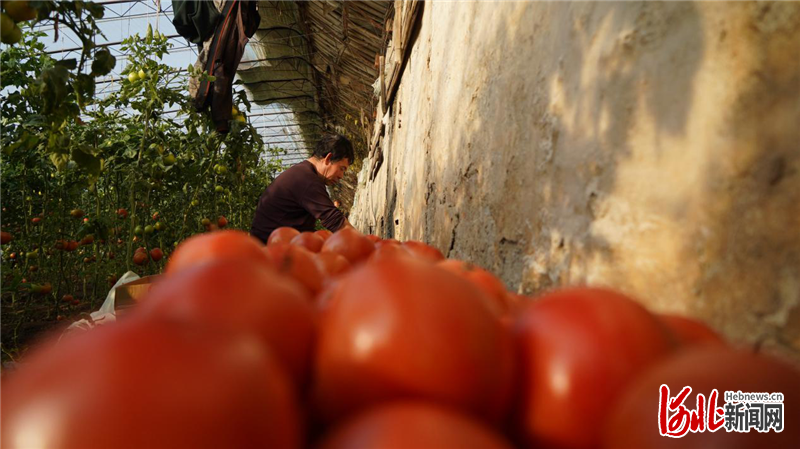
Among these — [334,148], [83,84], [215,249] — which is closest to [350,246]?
[215,249]

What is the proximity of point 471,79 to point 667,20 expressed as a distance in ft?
4.62

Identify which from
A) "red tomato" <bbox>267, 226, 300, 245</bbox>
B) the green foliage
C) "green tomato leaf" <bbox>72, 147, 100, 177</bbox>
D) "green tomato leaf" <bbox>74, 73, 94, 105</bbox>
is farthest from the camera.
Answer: the green foliage

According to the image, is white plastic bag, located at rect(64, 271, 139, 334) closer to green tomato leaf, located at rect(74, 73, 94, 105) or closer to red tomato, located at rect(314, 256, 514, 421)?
green tomato leaf, located at rect(74, 73, 94, 105)

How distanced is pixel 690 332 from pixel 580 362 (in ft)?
0.75

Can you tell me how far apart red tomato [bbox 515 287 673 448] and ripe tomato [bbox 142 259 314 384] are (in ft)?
0.72

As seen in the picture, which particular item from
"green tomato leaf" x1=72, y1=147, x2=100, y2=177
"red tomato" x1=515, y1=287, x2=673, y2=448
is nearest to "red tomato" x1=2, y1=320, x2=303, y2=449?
"red tomato" x1=515, y1=287, x2=673, y2=448

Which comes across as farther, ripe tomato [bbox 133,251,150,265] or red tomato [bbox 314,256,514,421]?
ripe tomato [bbox 133,251,150,265]

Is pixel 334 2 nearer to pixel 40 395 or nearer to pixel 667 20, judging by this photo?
pixel 667 20

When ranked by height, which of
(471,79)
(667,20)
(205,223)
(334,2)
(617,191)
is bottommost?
(205,223)

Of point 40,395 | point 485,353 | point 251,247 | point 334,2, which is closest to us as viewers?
point 40,395

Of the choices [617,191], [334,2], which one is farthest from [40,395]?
[334,2]

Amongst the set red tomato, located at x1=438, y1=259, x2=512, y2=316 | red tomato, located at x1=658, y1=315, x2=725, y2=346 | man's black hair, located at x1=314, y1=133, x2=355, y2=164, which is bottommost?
red tomato, located at x1=658, y1=315, x2=725, y2=346

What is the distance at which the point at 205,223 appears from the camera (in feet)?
19.3

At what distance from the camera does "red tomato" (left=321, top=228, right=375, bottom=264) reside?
119 cm
